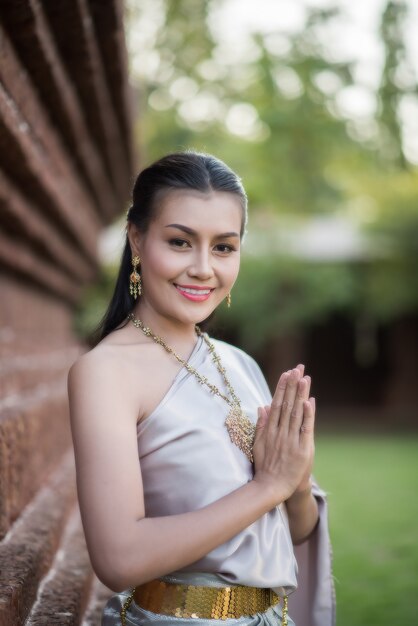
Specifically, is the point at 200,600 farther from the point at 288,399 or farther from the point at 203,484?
the point at 288,399

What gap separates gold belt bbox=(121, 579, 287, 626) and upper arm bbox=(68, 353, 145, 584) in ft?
0.81

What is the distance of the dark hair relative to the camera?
1822mm

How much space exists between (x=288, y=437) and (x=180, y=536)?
0.32m

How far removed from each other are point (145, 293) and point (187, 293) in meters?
0.13

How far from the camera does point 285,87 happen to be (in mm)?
9086

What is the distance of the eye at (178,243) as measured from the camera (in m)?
1.80

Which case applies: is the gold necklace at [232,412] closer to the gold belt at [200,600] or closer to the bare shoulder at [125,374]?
the bare shoulder at [125,374]

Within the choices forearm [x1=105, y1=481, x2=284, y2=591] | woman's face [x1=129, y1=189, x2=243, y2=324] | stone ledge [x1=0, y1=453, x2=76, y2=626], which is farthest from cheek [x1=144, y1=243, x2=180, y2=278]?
stone ledge [x1=0, y1=453, x2=76, y2=626]

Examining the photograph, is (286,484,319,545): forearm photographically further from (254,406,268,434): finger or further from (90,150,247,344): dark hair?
(90,150,247,344): dark hair

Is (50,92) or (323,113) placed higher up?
(323,113)

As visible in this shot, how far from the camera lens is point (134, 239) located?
1.91m

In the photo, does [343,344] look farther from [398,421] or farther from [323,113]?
[323,113]

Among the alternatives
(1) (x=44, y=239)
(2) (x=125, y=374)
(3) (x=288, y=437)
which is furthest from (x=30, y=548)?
(1) (x=44, y=239)

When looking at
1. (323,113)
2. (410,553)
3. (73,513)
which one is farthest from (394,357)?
(73,513)
